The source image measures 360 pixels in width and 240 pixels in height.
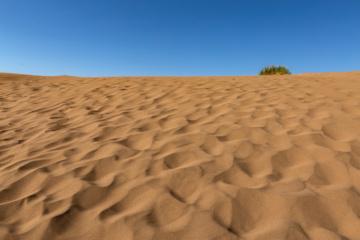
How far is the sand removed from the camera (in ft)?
4.23

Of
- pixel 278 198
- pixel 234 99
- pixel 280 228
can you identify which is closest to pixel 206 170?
pixel 278 198

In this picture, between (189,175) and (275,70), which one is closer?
(189,175)

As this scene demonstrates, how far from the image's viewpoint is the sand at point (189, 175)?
4.23 ft

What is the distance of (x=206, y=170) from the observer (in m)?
1.78

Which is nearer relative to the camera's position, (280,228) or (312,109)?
(280,228)

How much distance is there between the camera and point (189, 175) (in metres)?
1.73

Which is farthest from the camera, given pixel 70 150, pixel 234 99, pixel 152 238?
pixel 234 99

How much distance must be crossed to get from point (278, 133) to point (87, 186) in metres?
1.83

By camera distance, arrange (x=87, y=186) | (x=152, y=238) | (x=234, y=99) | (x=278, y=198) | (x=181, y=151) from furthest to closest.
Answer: (x=234, y=99)
(x=181, y=151)
(x=87, y=186)
(x=278, y=198)
(x=152, y=238)

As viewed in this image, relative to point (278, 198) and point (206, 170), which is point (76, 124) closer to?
point (206, 170)

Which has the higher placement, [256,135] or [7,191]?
[256,135]

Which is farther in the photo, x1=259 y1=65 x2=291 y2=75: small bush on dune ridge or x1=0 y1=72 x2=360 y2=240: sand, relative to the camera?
x1=259 y1=65 x2=291 y2=75: small bush on dune ridge

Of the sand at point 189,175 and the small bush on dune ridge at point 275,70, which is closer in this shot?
the sand at point 189,175

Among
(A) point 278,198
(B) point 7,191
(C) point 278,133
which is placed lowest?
(B) point 7,191
